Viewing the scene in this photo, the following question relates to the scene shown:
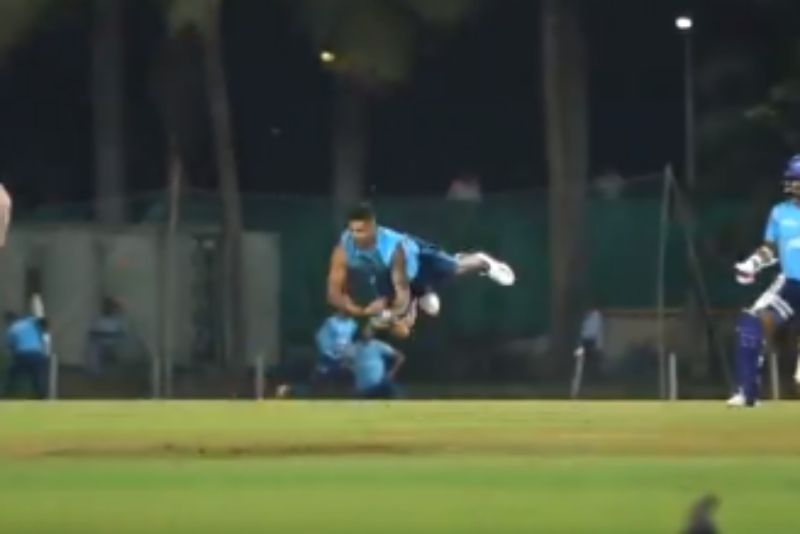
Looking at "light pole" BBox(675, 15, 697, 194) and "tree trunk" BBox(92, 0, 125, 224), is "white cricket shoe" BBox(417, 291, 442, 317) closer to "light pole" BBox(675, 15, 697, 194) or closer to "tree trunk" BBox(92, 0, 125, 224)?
"light pole" BBox(675, 15, 697, 194)

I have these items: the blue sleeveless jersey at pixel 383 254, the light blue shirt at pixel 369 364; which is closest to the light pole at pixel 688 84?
the light blue shirt at pixel 369 364

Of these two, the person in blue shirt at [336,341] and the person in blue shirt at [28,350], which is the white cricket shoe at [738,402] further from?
the person in blue shirt at [28,350]

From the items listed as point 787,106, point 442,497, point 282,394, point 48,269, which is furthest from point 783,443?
point 787,106

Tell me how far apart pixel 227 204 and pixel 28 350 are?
363 cm

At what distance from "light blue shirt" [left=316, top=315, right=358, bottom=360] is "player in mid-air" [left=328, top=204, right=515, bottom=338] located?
789cm

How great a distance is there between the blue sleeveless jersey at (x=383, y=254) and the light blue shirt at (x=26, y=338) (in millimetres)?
10084

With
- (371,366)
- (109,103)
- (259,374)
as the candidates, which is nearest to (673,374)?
(371,366)

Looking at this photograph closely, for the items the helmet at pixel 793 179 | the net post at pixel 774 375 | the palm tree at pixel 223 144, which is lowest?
the net post at pixel 774 375

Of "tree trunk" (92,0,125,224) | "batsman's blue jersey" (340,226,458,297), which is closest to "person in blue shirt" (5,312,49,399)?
"tree trunk" (92,0,125,224)

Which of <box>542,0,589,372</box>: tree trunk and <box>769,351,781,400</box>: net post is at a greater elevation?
<box>542,0,589,372</box>: tree trunk

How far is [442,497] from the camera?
13594 millimetres

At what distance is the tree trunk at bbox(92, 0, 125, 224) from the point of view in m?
42.8

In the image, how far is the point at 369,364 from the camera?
106 ft

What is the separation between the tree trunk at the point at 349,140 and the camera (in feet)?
141
